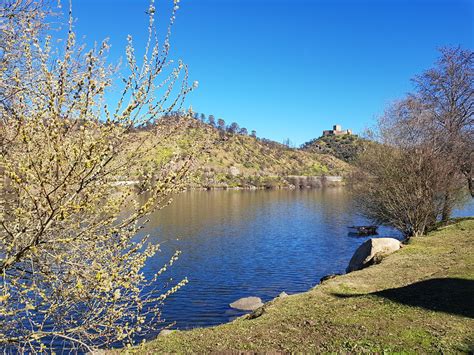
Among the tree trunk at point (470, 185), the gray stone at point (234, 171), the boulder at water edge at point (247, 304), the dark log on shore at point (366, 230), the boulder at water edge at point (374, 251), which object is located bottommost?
the boulder at water edge at point (247, 304)

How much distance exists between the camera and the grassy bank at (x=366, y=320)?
10.0 m

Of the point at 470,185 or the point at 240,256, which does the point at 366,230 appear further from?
the point at 240,256

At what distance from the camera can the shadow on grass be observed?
1207 centimetres

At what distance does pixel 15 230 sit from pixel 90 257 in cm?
119

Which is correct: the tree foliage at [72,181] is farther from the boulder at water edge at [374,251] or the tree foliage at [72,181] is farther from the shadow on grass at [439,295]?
the boulder at water edge at [374,251]

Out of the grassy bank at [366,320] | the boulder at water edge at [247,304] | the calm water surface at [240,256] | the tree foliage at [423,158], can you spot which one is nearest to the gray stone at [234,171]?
the calm water surface at [240,256]

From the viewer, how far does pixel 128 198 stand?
6227 mm

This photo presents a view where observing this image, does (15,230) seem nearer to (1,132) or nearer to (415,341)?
(1,132)

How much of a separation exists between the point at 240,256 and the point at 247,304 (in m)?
12.6

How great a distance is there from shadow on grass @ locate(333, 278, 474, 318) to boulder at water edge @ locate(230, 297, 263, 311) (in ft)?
23.4

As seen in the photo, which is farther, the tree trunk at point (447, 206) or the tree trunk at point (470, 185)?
the tree trunk at point (470, 185)

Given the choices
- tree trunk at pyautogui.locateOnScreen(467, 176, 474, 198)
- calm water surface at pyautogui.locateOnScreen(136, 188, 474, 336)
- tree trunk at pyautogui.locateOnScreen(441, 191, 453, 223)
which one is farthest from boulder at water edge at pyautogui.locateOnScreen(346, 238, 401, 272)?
tree trunk at pyautogui.locateOnScreen(467, 176, 474, 198)

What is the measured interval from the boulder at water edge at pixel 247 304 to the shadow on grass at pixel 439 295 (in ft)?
23.4

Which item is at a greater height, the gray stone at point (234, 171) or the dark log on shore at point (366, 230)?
the gray stone at point (234, 171)
